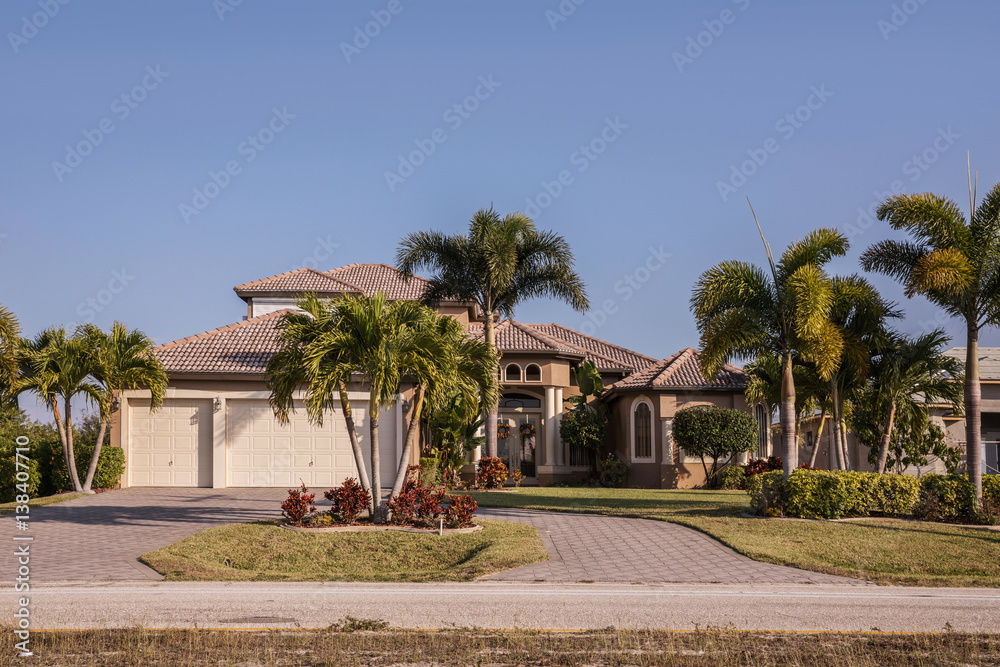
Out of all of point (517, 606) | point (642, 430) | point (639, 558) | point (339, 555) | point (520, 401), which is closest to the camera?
point (517, 606)

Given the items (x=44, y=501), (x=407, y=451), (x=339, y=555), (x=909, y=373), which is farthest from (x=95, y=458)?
(x=909, y=373)

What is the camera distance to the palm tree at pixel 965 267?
1548cm

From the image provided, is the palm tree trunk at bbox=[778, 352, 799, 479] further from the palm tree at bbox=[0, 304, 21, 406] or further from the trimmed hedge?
the palm tree at bbox=[0, 304, 21, 406]

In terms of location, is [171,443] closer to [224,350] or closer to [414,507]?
[224,350]

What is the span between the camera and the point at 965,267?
50.8 feet

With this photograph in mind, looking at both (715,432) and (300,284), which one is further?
(300,284)

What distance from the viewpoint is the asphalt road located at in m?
8.26

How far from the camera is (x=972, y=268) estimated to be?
51.7 ft

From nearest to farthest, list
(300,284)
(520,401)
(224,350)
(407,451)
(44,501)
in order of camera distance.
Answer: (407,451), (44,501), (224,350), (520,401), (300,284)

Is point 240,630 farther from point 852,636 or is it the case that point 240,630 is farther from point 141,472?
point 141,472

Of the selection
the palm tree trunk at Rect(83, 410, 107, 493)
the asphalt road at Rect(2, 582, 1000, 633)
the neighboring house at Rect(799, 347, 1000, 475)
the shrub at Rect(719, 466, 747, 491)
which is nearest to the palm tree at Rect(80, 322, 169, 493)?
the palm tree trunk at Rect(83, 410, 107, 493)

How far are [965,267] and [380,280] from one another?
24597 millimetres

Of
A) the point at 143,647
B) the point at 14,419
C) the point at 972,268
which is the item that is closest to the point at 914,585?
the point at 972,268

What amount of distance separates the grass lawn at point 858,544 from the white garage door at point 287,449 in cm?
556
